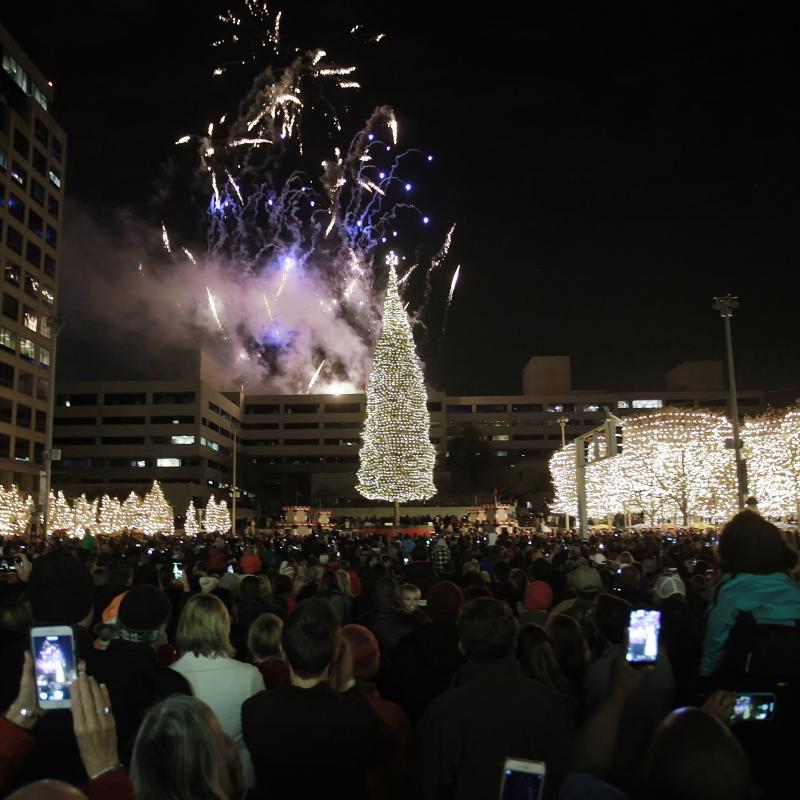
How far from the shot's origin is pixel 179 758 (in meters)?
2.43

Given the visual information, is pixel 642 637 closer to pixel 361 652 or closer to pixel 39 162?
pixel 361 652

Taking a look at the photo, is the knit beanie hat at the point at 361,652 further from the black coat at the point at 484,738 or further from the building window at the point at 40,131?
the building window at the point at 40,131

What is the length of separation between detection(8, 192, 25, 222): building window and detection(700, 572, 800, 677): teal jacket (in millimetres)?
76652

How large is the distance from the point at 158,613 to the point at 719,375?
12406cm

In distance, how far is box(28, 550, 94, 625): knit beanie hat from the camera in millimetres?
3797

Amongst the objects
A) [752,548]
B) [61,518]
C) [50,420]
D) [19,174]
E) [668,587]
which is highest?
[19,174]

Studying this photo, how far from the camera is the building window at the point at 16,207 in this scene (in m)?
70.2

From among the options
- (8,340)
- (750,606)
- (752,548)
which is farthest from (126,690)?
(8,340)

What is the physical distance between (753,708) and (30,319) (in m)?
78.8

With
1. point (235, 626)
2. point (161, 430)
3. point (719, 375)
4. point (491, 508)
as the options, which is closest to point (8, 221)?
point (161, 430)

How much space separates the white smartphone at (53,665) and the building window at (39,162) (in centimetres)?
8120

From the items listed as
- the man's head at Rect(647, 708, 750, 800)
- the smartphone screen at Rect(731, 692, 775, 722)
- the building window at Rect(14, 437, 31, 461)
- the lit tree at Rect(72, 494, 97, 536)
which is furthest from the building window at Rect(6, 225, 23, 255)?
the man's head at Rect(647, 708, 750, 800)

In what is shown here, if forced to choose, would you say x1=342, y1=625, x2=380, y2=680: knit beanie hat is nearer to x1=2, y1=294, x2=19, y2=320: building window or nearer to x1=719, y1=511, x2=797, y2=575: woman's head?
x1=719, y1=511, x2=797, y2=575: woman's head

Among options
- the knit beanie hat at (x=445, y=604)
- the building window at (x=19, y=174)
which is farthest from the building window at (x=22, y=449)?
the knit beanie hat at (x=445, y=604)
